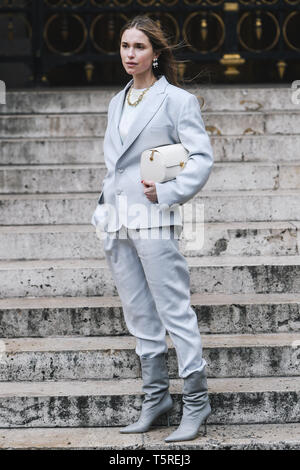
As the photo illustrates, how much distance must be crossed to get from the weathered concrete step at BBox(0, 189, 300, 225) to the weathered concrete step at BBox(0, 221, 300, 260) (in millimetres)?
311

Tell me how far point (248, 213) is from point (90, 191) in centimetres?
122

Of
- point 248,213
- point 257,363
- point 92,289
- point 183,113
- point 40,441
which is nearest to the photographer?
point 183,113

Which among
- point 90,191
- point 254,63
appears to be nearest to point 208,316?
point 90,191

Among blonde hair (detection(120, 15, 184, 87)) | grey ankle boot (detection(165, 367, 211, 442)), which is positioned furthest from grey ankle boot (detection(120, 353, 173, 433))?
blonde hair (detection(120, 15, 184, 87))

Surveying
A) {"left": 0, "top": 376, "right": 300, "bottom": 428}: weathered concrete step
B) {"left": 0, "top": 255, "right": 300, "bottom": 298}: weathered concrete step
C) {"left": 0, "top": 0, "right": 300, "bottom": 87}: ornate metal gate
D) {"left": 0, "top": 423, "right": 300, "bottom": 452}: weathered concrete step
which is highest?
{"left": 0, "top": 0, "right": 300, "bottom": 87}: ornate metal gate

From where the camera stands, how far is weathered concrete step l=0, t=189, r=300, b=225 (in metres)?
6.18

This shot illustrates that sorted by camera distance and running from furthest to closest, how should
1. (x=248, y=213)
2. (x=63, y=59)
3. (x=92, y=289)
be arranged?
(x=63, y=59), (x=248, y=213), (x=92, y=289)

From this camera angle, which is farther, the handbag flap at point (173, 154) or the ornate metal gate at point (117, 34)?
the ornate metal gate at point (117, 34)

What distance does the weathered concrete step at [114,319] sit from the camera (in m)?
5.11

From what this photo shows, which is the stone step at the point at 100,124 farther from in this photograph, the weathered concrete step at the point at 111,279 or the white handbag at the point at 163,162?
the white handbag at the point at 163,162

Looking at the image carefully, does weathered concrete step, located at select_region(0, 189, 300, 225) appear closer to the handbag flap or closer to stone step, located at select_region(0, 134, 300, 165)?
stone step, located at select_region(0, 134, 300, 165)

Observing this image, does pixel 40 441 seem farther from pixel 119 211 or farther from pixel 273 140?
pixel 273 140

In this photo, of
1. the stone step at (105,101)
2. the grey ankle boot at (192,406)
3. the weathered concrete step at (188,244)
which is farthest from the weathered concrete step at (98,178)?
the grey ankle boot at (192,406)

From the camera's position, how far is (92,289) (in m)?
5.49
